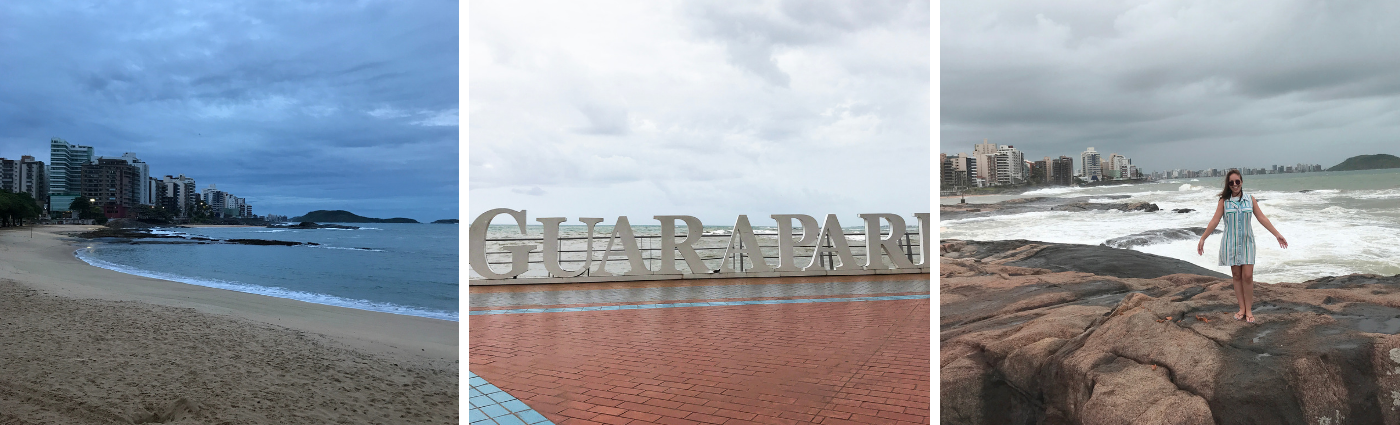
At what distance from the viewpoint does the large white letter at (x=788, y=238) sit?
29.2 feet

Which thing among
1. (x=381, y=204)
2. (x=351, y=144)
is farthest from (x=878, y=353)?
(x=351, y=144)

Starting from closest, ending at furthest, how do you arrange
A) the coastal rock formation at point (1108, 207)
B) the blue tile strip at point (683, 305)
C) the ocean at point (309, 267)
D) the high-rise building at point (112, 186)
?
the coastal rock formation at point (1108, 207) < the blue tile strip at point (683, 305) < the ocean at point (309, 267) < the high-rise building at point (112, 186)

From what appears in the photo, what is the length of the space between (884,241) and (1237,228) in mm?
5465

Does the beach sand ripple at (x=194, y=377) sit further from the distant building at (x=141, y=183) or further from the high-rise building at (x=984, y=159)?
the distant building at (x=141, y=183)

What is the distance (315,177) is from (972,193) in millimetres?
50618

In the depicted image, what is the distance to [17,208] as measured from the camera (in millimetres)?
18172

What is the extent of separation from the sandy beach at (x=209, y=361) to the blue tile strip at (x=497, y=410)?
11.7 ft

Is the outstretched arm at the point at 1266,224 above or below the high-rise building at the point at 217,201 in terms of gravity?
below

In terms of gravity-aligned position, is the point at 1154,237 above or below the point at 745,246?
above

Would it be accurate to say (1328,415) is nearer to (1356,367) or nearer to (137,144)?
(1356,367)

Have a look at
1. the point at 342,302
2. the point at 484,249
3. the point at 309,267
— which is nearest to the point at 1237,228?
the point at 484,249

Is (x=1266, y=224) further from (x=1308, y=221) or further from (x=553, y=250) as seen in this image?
(x=553, y=250)

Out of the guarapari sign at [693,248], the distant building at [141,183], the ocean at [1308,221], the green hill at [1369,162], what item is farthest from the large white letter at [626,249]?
the distant building at [141,183]

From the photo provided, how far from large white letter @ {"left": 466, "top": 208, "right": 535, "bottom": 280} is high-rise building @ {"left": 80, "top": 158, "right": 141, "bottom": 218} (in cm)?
1866
